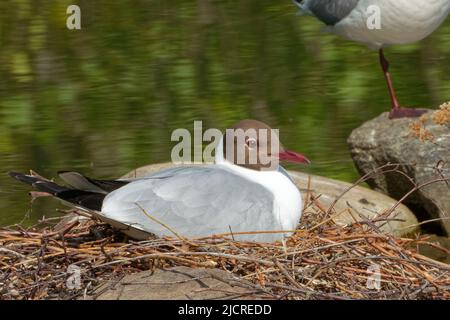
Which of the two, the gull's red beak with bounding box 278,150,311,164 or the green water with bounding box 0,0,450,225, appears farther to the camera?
the green water with bounding box 0,0,450,225

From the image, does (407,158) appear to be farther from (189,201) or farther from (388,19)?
(189,201)

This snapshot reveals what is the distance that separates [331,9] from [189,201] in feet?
9.27

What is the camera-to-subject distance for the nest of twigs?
4.37 m

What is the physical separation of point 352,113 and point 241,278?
3.18 m

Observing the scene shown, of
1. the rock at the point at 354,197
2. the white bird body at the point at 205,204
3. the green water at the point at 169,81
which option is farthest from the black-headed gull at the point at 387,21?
the white bird body at the point at 205,204

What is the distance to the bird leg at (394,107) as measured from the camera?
22.2 feet

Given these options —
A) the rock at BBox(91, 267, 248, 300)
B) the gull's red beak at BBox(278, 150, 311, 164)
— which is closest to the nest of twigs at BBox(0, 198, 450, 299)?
the rock at BBox(91, 267, 248, 300)

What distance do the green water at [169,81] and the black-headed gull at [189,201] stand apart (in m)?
1.81

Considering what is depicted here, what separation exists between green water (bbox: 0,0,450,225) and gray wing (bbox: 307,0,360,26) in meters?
0.35

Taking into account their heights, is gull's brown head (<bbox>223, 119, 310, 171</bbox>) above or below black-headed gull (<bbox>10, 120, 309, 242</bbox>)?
above

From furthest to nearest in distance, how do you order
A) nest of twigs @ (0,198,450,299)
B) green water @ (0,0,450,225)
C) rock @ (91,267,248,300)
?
green water @ (0,0,450,225), nest of twigs @ (0,198,450,299), rock @ (91,267,248,300)

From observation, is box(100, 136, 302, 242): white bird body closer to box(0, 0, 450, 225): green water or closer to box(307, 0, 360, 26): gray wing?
box(0, 0, 450, 225): green water

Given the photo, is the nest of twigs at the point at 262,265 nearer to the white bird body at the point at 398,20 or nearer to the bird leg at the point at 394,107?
the bird leg at the point at 394,107

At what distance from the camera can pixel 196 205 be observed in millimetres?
4812
